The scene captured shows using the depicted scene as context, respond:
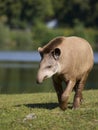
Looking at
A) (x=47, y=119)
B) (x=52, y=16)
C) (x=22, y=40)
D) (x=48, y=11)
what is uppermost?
(x=47, y=119)

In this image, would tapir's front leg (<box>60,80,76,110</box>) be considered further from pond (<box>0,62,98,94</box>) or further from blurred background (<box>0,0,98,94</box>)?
blurred background (<box>0,0,98,94</box>)

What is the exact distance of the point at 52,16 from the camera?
129250 millimetres

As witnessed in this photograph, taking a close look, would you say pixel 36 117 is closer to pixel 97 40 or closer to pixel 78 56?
pixel 78 56

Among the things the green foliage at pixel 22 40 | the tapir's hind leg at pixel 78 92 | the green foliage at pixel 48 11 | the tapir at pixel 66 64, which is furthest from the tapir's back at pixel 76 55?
the green foliage at pixel 48 11

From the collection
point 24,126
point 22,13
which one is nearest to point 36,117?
point 24,126

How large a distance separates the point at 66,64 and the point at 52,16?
378 ft

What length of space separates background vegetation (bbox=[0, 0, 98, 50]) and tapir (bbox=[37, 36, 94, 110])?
80.0 m

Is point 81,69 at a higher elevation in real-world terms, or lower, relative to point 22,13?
higher

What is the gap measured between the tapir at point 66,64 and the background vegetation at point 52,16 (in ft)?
263

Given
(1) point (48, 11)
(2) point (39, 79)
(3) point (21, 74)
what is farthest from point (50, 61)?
(1) point (48, 11)

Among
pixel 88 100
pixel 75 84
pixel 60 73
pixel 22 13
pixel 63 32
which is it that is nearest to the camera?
pixel 60 73

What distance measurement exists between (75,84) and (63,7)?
110 metres

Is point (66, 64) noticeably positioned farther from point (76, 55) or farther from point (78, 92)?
point (78, 92)

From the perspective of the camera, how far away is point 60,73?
14406 millimetres
